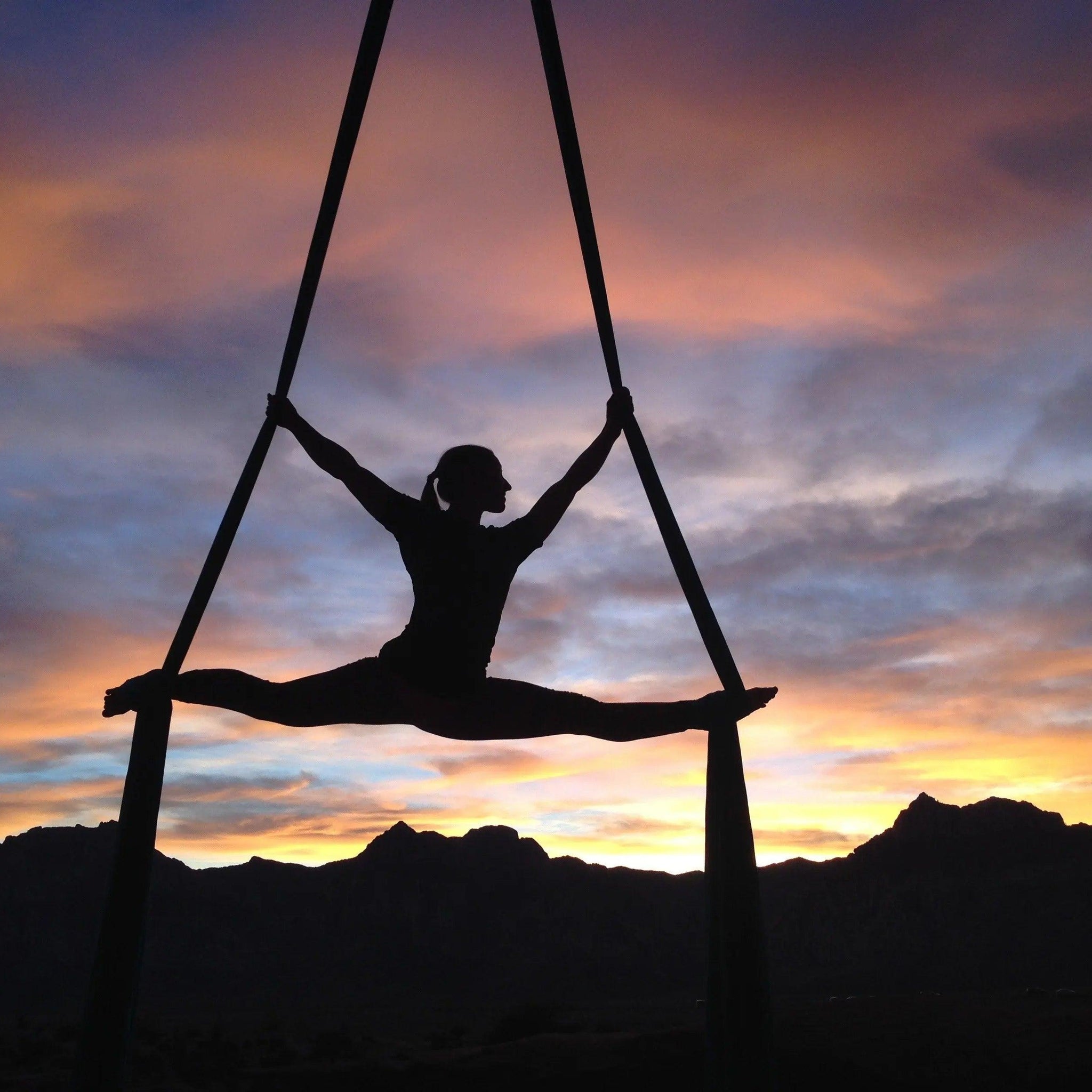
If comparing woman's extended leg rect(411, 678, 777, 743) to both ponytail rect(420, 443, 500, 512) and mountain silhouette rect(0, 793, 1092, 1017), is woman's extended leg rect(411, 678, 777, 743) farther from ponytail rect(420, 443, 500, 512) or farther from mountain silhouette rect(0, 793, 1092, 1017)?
mountain silhouette rect(0, 793, 1092, 1017)

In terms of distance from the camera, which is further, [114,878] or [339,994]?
[339,994]

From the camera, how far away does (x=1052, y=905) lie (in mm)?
63031

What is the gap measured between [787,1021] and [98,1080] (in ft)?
39.8

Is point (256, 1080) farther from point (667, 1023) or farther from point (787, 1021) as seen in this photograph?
point (667, 1023)

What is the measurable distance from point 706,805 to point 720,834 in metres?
0.18

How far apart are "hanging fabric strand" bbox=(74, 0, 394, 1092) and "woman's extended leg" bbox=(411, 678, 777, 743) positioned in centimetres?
119

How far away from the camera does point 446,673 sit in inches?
199

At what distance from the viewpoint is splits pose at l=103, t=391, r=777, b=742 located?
5094mm

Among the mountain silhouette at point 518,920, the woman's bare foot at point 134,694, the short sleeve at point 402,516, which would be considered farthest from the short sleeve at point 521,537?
the mountain silhouette at point 518,920

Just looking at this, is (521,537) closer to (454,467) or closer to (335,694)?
(454,467)

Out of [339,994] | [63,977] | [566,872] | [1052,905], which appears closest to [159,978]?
[63,977]

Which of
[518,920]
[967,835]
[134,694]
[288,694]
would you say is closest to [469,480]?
[288,694]

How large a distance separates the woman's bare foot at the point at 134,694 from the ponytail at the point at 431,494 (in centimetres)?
146

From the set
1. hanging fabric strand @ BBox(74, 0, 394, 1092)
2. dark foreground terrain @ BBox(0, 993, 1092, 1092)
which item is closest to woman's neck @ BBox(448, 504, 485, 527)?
hanging fabric strand @ BBox(74, 0, 394, 1092)
